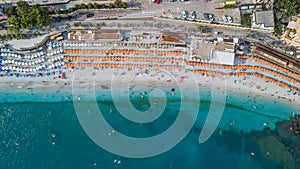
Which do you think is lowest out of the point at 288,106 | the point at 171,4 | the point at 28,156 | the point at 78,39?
the point at 28,156

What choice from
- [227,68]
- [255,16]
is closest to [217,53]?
[227,68]

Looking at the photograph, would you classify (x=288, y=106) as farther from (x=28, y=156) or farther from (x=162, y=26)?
(x=28, y=156)

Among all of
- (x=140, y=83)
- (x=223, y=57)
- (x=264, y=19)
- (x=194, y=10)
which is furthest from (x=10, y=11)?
(x=264, y=19)

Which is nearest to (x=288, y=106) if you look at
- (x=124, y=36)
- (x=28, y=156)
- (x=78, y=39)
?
(x=124, y=36)

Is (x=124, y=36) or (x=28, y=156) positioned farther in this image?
(x=124, y=36)

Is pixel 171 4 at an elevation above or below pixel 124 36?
above

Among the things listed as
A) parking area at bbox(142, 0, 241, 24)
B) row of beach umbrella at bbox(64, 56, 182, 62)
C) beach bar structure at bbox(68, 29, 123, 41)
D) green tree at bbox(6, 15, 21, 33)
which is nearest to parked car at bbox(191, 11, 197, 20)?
parking area at bbox(142, 0, 241, 24)

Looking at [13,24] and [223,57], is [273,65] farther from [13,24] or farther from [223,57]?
[13,24]

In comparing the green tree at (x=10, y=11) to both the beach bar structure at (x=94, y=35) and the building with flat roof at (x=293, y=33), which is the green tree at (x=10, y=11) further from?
the building with flat roof at (x=293, y=33)

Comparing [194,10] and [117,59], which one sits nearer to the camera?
[117,59]
